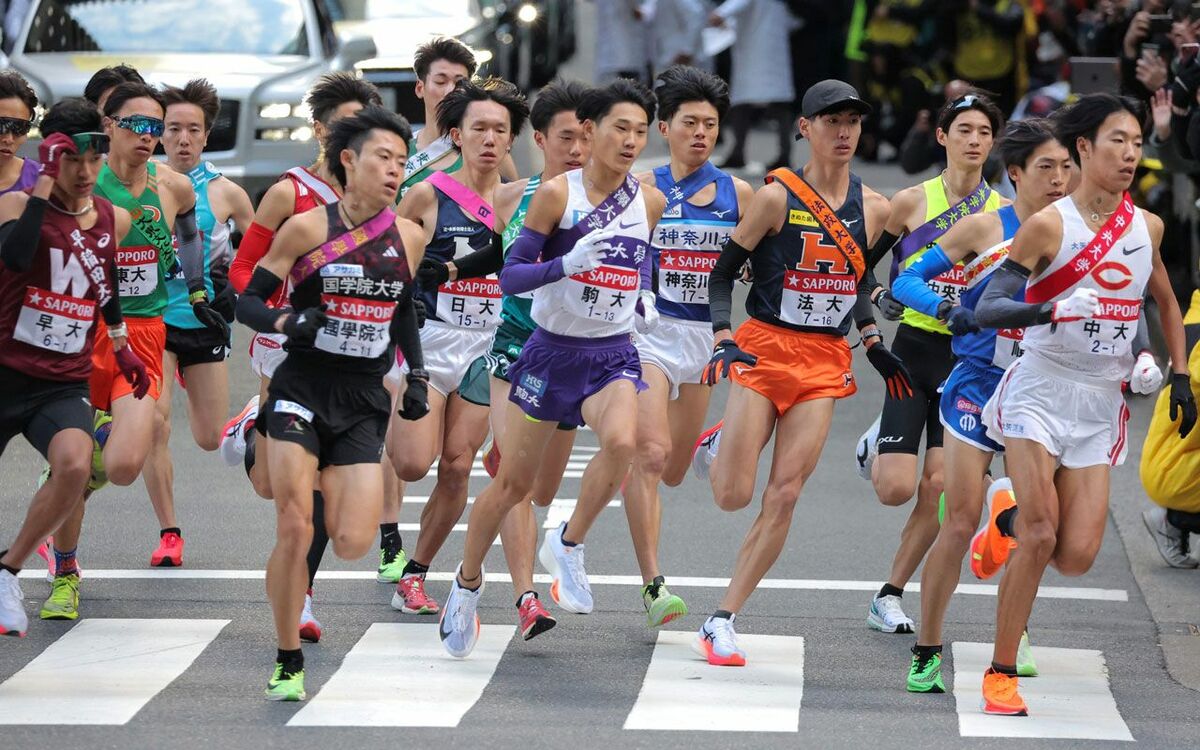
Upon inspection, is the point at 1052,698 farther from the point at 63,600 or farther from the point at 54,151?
the point at 54,151

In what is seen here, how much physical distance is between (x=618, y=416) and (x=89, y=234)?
225 cm

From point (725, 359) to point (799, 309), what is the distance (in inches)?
23.3

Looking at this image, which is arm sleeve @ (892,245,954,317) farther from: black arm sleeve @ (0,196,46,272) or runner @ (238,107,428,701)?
black arm sleeve @ (0,196,46,272)

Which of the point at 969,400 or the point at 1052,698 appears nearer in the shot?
the point at 1052,698

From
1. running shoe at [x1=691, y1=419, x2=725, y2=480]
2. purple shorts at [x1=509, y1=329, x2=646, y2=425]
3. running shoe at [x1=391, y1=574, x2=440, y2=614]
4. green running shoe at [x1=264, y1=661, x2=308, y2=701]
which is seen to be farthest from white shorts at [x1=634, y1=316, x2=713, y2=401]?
green running shoe at [x1=264, y1=661, x2=308, y2=701]

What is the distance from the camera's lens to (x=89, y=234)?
28.0ft

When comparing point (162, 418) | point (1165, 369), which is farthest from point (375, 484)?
point (1165, 369)

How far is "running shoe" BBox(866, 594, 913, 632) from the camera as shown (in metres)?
9.25

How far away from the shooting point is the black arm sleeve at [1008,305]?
753 centimetres

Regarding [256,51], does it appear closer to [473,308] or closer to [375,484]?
[473,308]

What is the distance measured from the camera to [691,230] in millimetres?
9539

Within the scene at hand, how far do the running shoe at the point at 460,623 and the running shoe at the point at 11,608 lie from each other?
1673 millimetres

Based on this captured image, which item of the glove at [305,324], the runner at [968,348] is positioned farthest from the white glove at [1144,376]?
the glove at [305,324]

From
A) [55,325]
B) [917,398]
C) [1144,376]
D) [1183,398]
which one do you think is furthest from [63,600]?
[1183,398]
